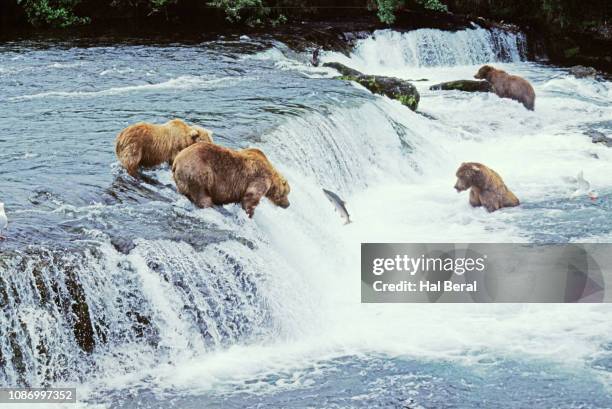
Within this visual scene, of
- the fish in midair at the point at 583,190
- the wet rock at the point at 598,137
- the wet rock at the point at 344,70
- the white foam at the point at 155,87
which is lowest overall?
the fish in midair at the point at 583,190

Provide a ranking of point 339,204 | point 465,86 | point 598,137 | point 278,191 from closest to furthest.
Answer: point 278,191, point 339,204, point 598,137, point 465,86

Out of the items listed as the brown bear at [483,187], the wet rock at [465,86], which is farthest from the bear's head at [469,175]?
the wet rock at [465,86]

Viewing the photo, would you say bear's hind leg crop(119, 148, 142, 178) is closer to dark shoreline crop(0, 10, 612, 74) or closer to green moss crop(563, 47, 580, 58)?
dark shoreline crop(0, 10, 612, 74)

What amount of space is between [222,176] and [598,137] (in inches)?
299

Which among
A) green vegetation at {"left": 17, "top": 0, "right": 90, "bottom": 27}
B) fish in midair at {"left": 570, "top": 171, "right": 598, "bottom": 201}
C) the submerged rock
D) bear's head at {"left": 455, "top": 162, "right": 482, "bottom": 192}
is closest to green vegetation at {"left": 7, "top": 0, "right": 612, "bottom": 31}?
green vegetation at {"left": 17, "top": 0, "right": 90, "bottom": 27}

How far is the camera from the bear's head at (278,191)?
6725mm

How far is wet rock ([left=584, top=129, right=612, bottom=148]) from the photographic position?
12.0m

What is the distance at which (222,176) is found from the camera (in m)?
6.41

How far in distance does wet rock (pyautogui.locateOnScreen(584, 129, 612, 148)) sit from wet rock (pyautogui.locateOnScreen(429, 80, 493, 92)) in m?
2.38

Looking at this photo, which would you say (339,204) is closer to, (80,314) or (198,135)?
(198,135)

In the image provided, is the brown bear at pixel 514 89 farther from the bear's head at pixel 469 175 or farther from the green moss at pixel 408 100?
the bear's head at pixel 469 175

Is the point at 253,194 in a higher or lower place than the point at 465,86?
higher

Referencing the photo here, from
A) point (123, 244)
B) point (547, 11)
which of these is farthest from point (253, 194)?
point (547, 11)

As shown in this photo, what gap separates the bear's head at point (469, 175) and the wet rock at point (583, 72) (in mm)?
9342
